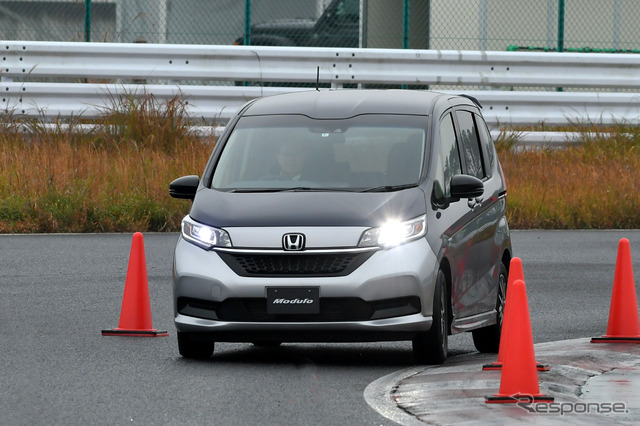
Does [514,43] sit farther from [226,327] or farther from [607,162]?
[226,327]

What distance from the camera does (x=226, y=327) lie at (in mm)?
8812

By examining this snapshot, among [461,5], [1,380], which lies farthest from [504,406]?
[461,5]

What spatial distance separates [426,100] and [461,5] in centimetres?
1182

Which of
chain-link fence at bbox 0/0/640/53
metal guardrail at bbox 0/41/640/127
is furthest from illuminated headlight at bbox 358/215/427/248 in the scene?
chain-link fence at bbox 0/0/640/53

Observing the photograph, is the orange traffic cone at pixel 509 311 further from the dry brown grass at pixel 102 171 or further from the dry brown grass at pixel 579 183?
the dry brown grass at pixel 579 183

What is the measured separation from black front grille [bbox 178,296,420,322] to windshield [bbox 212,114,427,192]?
91 centimetres

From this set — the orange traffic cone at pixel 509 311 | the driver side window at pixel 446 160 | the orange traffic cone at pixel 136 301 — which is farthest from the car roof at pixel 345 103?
the orange traffic cone at pixel 509 311

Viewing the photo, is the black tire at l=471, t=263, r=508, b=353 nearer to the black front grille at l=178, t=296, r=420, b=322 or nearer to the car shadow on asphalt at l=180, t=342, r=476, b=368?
→ the car shadow on asphalt at l=180, t=342, r=476, b=368

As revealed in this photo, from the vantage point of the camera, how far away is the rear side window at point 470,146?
34.1ft

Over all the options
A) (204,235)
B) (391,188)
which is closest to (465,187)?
(391,188)

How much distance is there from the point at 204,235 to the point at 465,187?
1678mm

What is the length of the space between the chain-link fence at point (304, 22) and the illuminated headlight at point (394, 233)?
11.6 metres

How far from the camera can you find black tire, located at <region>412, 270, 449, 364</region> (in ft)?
29.0

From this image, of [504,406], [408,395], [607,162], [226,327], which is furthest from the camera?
[607,162]
